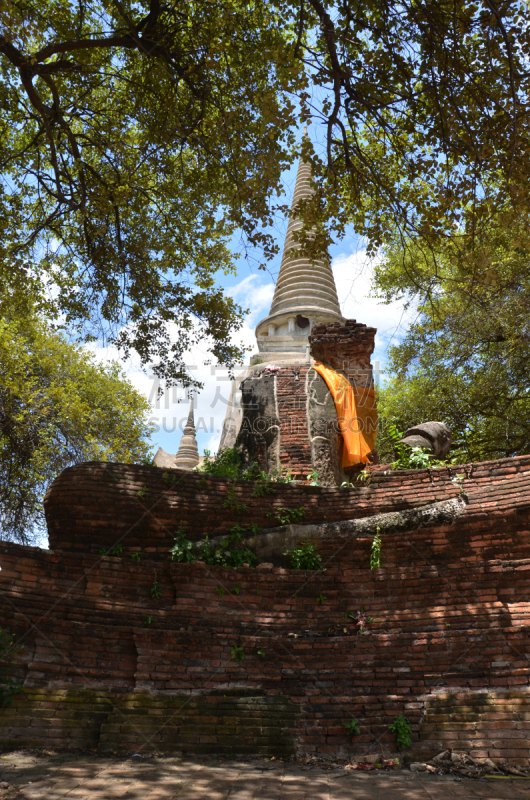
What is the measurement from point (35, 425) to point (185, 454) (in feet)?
28.8

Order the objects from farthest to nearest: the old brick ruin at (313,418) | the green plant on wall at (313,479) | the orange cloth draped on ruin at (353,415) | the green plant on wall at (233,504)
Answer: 1. the old brick ruin at (313,418)
2. the orange cloth draped on ruin at (353,415)
3. the green plant on wall at (313,479)
4. the green plant on wall at (233,504)

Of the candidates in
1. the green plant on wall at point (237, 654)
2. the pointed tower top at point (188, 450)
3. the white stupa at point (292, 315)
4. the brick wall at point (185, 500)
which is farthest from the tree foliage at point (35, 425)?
the green plant on wall at point (237, 654)

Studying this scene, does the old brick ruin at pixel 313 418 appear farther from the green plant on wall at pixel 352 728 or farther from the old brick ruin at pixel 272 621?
the green plant on wall at pixel 352 728

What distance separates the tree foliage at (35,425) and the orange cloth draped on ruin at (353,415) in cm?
670

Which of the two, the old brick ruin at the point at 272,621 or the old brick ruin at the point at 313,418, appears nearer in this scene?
the old brick ruin at the point at 272,621

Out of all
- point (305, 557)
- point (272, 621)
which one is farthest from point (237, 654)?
point (305, 557)

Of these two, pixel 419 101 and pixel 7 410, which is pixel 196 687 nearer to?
pixel 419 101

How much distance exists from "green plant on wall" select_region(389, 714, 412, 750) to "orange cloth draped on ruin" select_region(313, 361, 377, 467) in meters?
3.91

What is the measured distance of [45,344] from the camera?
15.4 metres

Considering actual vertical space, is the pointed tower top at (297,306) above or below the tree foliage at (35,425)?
above

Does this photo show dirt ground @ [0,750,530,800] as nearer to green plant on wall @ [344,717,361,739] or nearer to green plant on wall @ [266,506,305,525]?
green plant on wall @ [344,717,361,739]

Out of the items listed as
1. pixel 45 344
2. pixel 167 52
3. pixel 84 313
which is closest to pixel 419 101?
pixel 167 52

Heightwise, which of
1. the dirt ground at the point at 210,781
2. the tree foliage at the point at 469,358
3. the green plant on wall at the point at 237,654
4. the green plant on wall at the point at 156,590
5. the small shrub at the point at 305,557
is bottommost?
the dirt ground at the point at 210,781

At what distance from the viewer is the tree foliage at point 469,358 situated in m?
10.9
